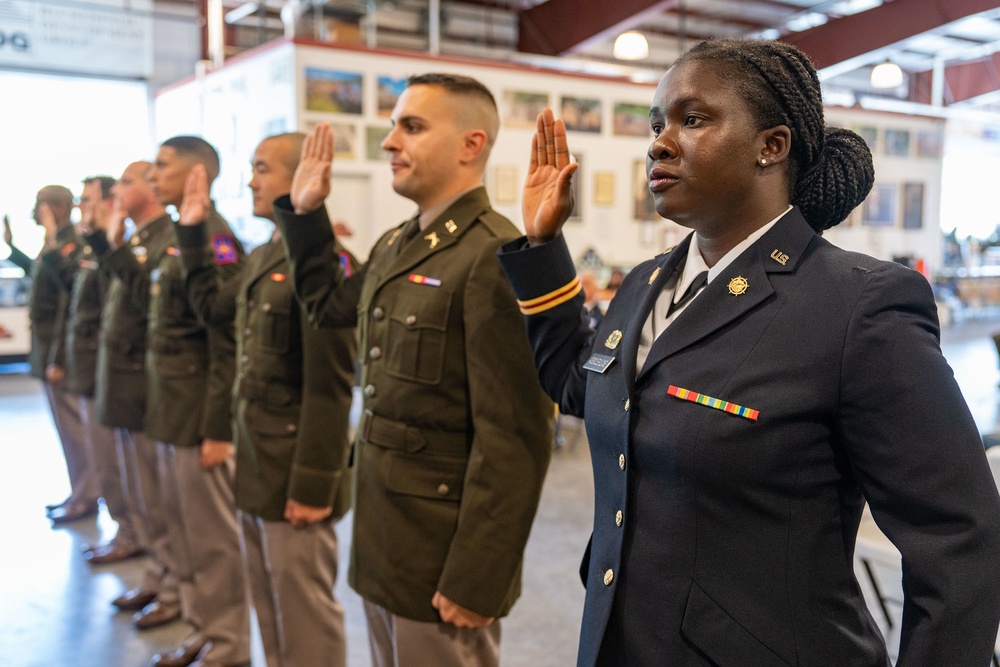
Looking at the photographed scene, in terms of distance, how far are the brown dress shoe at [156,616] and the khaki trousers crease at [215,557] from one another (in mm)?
426

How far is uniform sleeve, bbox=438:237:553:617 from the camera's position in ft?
6.09

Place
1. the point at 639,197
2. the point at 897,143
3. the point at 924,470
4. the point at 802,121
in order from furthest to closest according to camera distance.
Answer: the point at 897,143 → the point at 639,197 → the point at 802,121 → the point at 924,470

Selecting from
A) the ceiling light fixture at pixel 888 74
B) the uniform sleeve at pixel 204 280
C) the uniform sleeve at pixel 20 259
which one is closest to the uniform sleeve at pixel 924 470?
the uniform sleeve at pixel 204 280

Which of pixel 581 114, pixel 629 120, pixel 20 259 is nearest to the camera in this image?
pixel 20 259

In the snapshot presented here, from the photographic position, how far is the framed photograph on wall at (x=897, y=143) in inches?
495

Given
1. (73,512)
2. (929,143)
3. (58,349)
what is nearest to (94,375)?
(58,349)

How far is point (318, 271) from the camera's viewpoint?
7.79 feet

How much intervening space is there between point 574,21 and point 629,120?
9.56 feet

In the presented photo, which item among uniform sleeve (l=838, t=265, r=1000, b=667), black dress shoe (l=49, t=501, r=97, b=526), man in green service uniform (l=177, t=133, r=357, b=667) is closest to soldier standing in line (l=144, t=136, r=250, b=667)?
man in green service uniform (l=177, t=133, r=357, b=667)

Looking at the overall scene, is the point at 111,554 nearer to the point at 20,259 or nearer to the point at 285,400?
the point at 285,400

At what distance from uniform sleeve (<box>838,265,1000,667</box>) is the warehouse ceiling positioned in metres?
8.36

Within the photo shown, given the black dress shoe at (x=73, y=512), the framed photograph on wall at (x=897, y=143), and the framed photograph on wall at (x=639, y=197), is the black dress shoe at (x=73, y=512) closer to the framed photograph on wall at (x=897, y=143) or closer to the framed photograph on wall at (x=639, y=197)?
the framed photograph on wall at (x=639, y=197)

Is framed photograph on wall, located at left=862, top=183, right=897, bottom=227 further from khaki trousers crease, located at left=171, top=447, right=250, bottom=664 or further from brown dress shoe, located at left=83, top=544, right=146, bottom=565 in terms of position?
khaki trousers crease, located at left=171, top=447, right=250, bottom=664

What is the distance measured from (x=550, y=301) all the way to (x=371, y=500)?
2.58 ft
